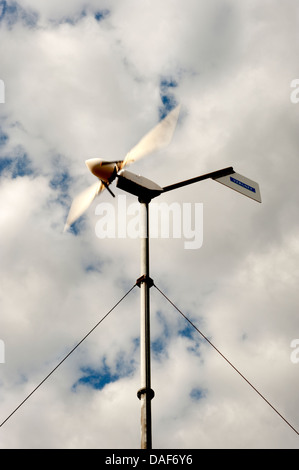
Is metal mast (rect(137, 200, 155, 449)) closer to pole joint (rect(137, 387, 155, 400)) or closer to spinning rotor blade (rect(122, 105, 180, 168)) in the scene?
pole joint (rect(137, 387, 155, 400))

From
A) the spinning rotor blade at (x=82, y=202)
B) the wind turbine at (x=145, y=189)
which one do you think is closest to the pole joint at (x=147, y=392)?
the wind turbine at (x=145, y=189)

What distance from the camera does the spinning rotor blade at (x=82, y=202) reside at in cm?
1603

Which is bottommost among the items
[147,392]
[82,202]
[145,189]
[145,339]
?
→ [147,392]

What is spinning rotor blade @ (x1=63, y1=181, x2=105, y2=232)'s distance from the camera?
16031 mm

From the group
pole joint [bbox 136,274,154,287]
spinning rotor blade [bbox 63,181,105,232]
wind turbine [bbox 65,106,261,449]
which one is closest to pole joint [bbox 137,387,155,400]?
wind turbine [bbox 65,106,261,449]

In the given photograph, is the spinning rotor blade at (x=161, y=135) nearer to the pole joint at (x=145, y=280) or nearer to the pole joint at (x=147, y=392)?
the pole joint at (x=145, y=280)

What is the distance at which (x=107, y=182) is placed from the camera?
14.5 metres

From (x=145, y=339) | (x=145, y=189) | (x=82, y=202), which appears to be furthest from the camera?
(x=82, y=202)

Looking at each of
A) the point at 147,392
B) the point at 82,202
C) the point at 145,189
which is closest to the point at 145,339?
the point at 147,392

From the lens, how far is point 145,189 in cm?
1445

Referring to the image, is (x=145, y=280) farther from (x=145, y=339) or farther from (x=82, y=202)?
(x=82, y=202)

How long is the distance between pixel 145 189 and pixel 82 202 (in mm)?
3310

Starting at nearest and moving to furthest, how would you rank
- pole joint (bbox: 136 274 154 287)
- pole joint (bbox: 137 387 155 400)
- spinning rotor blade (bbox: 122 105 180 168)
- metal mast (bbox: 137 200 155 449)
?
metal mast (bbox: 137 200 155 449)
pole joint (bbox: 137 387 155 400)
pole joint (bbox: 136 274 154 287)
spinning rotor blade (bbox: 122 105 180 168)
